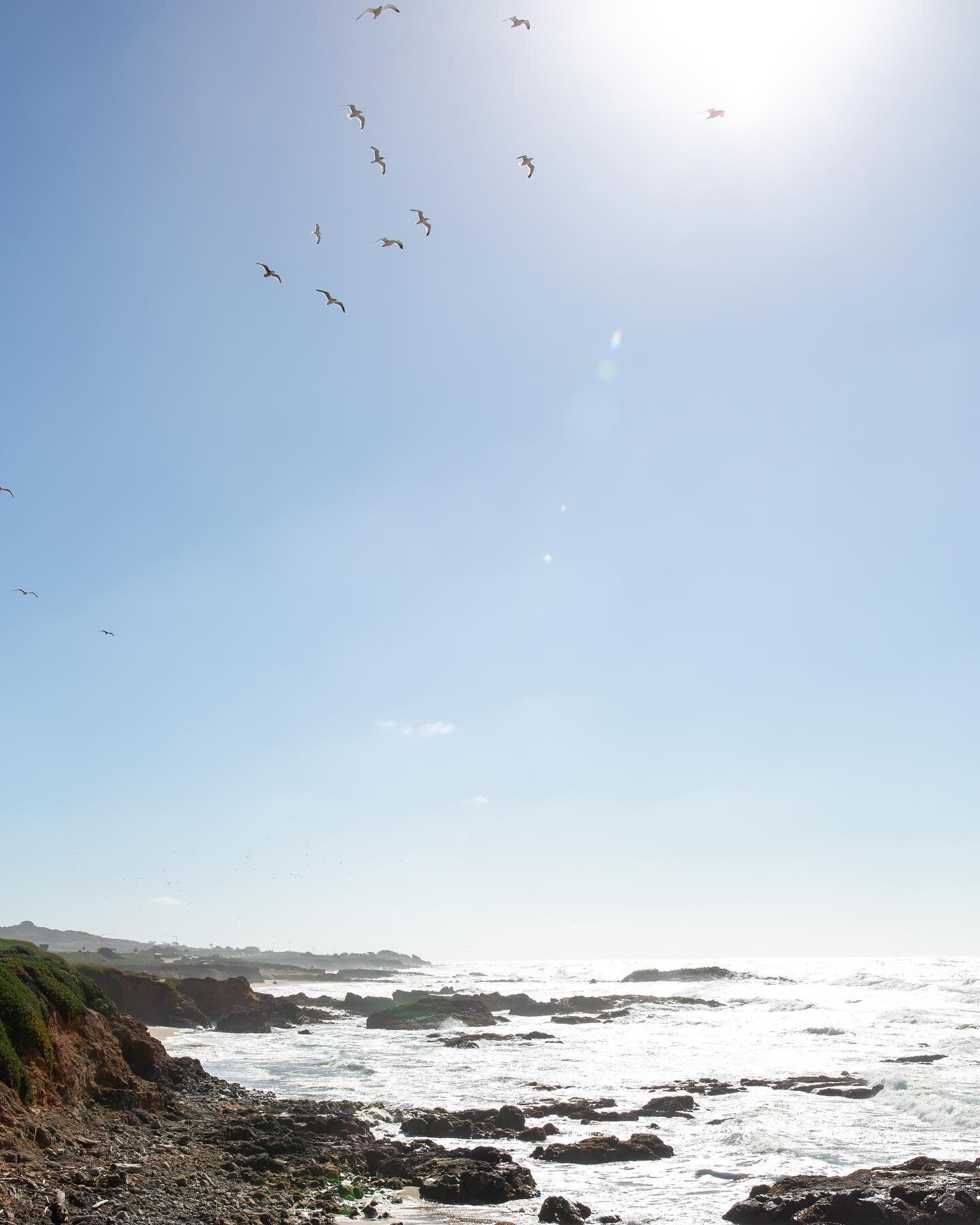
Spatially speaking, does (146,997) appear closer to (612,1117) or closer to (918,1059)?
(612,1117)

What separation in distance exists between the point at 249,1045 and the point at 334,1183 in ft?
111

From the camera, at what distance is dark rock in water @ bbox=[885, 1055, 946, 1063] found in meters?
37.7

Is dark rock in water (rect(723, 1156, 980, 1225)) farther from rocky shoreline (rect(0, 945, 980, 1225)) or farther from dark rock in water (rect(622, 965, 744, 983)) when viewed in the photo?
dark rock in water (rect(622, 965, 744, 983))

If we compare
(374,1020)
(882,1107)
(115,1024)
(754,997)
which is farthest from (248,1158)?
(754,997)

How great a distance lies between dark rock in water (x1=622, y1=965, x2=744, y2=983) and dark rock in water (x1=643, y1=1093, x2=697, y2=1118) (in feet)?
320

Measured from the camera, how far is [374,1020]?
62.0m

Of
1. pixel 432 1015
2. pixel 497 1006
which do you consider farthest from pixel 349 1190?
pixel 497 1006

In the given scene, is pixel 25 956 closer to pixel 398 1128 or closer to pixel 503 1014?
pixel 398 1128

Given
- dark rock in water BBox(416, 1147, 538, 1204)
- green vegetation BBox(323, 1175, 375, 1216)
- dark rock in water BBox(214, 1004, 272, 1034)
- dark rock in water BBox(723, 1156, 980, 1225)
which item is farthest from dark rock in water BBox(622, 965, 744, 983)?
green vegetation BBox(323, 1175, 375, 1216)

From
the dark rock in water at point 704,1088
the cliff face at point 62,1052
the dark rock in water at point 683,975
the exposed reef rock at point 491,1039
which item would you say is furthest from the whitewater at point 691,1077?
the dark rock in water at point 683,975

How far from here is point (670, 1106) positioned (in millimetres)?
26344

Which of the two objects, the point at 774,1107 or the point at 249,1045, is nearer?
the point at 774,1107

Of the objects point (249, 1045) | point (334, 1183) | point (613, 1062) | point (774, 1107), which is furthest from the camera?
point (249, 1045)

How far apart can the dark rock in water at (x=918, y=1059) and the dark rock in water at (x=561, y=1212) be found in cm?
2941
